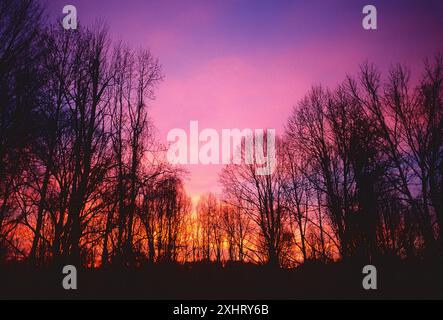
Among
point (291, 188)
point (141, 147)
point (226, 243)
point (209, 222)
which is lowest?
point (226, 243)

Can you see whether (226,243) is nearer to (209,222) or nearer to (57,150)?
(209,222)

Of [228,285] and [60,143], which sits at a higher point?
[60,143]

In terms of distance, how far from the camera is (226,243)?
154ft

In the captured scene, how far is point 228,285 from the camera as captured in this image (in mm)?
12086

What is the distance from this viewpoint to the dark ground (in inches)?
380

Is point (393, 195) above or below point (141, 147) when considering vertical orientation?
below

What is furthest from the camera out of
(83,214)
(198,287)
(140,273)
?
(140,273)

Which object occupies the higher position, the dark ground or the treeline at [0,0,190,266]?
the treeline at [0,0,190,266]

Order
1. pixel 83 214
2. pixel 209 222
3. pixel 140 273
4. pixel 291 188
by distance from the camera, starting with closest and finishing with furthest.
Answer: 1. pixel 83 214
2. pixel 140 273
3. pixel 291 188
4. pixel 209 222

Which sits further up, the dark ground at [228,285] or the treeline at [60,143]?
the treeline at [60,143]

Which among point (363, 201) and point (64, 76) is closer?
point (64, 76)

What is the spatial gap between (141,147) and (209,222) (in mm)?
33992

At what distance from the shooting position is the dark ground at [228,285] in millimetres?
9664
